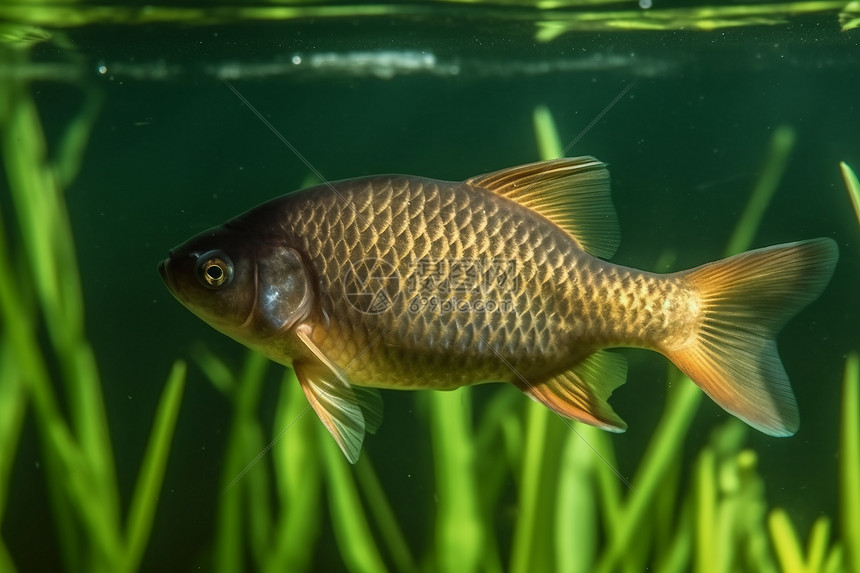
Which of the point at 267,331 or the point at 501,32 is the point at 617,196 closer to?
the point at 501,32

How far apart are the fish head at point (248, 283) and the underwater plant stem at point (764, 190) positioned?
1.81 metres

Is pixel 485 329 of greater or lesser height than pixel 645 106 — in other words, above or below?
below

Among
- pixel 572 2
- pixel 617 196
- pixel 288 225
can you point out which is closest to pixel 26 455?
pixel 288 225

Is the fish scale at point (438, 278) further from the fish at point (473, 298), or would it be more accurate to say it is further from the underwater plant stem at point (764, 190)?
the underwater plant stem at point (764, 190)

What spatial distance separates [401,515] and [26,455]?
7.29 feet

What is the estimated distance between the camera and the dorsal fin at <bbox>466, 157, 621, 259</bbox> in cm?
165

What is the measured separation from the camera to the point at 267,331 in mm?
1627

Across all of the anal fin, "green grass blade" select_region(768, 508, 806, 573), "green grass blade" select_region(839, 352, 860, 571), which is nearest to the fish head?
the anal fin

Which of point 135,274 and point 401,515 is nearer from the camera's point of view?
point 401,515

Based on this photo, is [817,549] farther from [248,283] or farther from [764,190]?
[248,283]

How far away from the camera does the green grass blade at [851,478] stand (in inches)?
92.2

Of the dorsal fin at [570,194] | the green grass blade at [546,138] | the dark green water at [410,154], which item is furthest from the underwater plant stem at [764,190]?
the dorsal fin at [570,194]

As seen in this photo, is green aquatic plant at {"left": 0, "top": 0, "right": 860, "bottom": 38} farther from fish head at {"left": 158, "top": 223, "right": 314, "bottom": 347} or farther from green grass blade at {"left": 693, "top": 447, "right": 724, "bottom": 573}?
green grass blade at {"left": 693, "top": 447, "right": 724, "bottom": 573}

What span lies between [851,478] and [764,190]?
1237 millimetres
